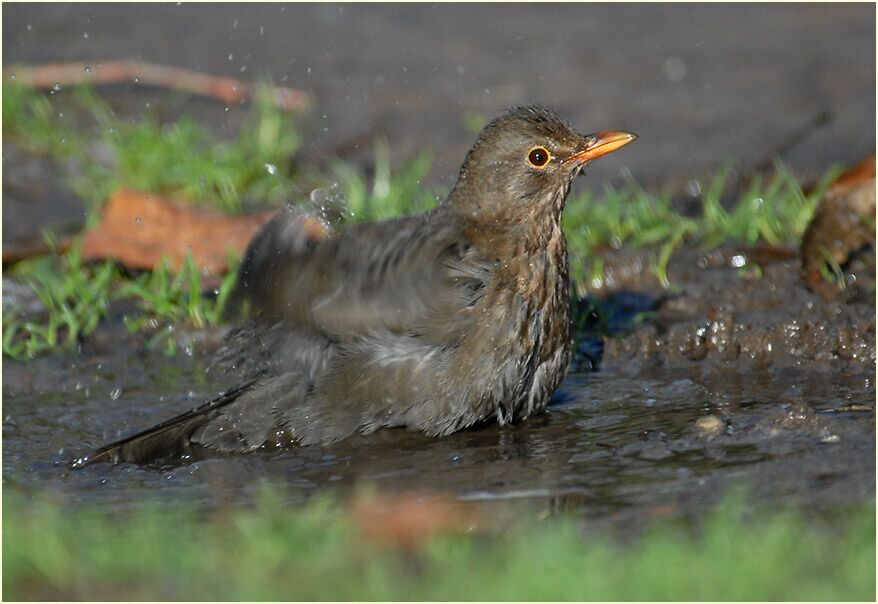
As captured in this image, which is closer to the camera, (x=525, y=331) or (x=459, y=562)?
(x=459, y=562)

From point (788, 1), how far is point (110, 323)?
5897mm

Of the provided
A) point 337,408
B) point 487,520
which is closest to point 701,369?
point 337,408

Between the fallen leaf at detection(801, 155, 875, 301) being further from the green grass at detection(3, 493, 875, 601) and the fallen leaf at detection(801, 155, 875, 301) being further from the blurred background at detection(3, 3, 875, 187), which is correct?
the green grass at detection(3, 493, 875, 601)

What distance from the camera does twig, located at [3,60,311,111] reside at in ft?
28.9

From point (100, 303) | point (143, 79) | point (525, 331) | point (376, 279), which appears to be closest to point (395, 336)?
point (376, 279)

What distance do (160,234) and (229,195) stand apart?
0.68 metres

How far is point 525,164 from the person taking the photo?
5.32 metres

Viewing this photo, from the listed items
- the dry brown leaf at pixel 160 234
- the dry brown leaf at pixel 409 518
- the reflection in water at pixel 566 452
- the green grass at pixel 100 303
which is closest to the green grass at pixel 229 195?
the green grass at pixel 100 303

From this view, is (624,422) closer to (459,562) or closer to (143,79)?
(459,562)

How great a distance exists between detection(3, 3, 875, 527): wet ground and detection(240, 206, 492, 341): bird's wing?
0.42m

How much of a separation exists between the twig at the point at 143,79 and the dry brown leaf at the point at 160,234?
197cm

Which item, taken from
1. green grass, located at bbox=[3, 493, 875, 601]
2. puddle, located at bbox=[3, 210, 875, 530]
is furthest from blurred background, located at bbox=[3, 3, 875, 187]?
green grass, located at bbox=[3, 493, 875, 601]

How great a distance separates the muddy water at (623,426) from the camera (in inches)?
167

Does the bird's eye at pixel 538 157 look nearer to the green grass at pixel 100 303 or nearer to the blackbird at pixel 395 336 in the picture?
the blackbird at pixel 395 336
